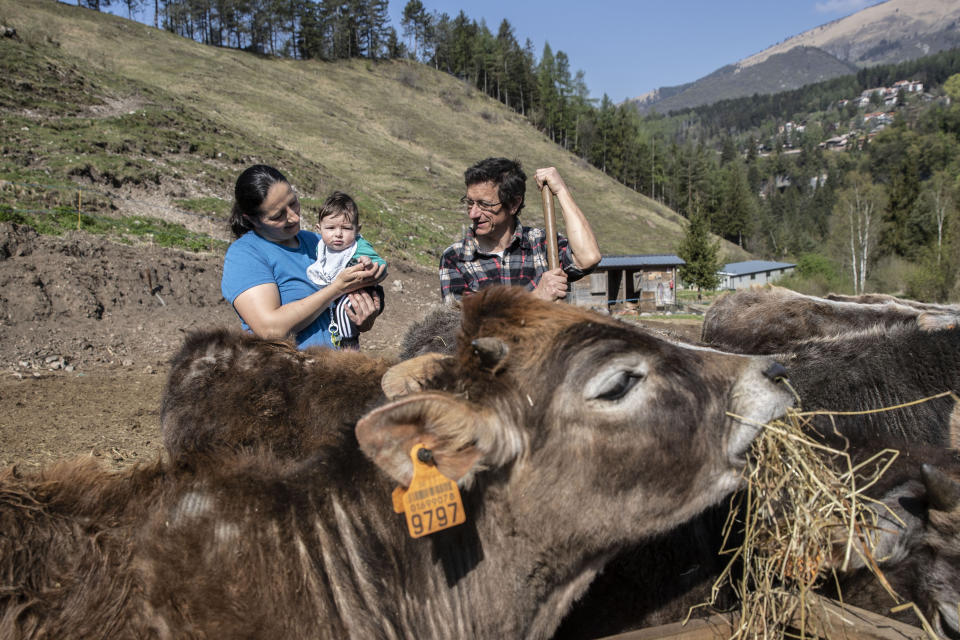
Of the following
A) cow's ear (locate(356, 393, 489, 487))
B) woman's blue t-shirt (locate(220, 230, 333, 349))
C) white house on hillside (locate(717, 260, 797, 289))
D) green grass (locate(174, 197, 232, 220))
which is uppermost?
green grass (locate(174, 197, 232, 220))

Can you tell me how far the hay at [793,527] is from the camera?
7.89 feet

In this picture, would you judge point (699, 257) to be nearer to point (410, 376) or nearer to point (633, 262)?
point (633, 262)

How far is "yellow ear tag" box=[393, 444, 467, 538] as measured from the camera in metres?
2.14

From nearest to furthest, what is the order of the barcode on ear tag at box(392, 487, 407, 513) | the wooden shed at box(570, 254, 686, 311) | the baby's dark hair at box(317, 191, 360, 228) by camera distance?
the barcode on ear tag at box(392, 487, 407, 513) → the baby's dark hair at box(317, 191, 360, 228) → the wooden shed at box(570, 254, 686, 311)

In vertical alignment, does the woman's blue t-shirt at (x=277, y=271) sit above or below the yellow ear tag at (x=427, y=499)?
above

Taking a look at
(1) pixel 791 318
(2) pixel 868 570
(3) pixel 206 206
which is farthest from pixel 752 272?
(2) pixel 868 570

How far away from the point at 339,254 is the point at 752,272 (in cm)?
7863

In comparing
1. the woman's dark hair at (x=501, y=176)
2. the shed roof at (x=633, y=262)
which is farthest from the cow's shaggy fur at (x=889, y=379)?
the shed roof at (x=633, y=262)

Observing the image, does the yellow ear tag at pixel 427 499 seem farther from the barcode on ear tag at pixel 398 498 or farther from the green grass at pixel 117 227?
the green grass at pixel 117 227

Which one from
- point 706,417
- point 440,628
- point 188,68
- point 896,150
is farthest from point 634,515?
point 896,150

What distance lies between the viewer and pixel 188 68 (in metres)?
61.4

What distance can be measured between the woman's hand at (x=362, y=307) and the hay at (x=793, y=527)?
2718 millimetres

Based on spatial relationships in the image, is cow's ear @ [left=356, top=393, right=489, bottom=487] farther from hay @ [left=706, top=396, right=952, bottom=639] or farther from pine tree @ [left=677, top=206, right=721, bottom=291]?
A: pine tree @ [left=677, top=206, right=721, bottom=291]

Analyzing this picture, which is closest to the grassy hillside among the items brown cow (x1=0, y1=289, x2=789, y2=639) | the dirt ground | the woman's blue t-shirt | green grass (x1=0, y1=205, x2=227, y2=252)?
green grass (x1=0, y1=205, x2=227, y2=252)
